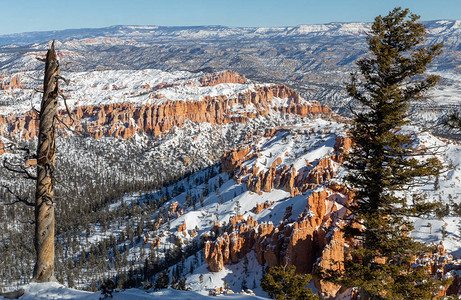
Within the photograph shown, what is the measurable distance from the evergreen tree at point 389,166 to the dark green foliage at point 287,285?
→ 3.12 metres

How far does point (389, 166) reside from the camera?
16.6m

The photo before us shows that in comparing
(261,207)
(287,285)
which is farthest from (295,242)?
(287,285)

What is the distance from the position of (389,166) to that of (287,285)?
9.45 m

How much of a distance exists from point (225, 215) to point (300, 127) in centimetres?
7867

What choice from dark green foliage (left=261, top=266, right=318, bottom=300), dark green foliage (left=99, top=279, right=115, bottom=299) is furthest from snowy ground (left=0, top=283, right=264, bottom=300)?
dark green foliage (left=261, top=266, right=318, bottom=300)

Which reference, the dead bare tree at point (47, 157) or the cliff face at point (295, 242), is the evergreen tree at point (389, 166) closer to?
the dead bare tree at point (47, 157)

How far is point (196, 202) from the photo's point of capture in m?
133

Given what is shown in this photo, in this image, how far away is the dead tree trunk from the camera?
11.3 m

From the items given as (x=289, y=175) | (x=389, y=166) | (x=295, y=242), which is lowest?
(x=295, y=242)

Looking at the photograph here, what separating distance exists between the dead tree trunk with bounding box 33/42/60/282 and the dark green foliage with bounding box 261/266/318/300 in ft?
39.9

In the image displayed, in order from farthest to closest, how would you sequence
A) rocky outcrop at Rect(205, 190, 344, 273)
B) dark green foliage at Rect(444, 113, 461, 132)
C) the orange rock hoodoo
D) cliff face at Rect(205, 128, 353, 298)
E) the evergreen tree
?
the orange rock hoodoo
rocky outcrop at Rect(205, 190, 344, 273)
cliff face at Rect(205, 128, 353, 298)
the evergreen tree
dark green foliage at Rect(444, 113, 461, 132)

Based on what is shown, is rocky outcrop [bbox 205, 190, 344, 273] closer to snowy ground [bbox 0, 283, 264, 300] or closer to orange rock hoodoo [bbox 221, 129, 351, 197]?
orange rock hoodoo [bbox 221, 129, 351, 197]

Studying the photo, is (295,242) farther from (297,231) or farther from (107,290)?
(107,290)

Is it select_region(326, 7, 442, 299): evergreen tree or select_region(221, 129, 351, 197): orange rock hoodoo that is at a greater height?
select_region(221, 129, 351, 197): orange rock hoodoo
